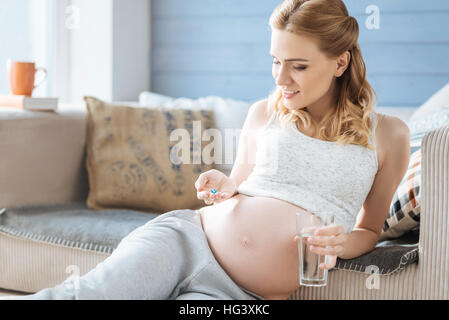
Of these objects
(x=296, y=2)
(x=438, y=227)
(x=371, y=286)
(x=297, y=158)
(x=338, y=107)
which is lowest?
(x=371, y=286)

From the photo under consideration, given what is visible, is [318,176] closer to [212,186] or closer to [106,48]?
[212,186]

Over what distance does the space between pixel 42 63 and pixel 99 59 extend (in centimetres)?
29

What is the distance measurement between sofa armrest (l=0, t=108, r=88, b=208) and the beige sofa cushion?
6 centimetres

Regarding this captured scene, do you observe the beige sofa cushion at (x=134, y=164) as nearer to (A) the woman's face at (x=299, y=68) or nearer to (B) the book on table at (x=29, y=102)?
(B) the book on table at (x=29, y=102)

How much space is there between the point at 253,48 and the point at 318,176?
1.52 meters

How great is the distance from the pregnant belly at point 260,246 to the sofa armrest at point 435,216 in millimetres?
315

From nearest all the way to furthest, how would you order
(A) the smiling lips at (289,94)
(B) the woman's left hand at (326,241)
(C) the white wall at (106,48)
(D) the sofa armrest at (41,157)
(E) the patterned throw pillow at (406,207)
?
(B) the woman's left hand at (326,241), (A) the smiling lips at (289,94), (E) the patterned throw pillow at (406,207), (D) the sofa armrest at (41,157), (C) the white wall at (106,48)

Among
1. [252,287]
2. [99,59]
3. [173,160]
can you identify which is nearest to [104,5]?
[99,59]

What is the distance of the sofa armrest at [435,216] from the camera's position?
4.11 feet

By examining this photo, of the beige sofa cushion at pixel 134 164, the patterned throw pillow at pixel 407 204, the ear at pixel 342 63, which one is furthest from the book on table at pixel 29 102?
the patterned throw pillow at pixel 407 204

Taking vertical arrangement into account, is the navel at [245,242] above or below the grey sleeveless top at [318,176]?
below

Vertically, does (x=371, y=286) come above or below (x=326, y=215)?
below
